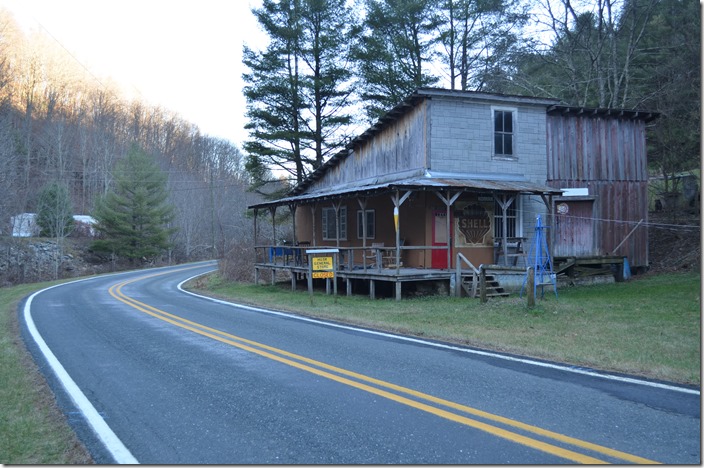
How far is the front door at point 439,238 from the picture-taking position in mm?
18562

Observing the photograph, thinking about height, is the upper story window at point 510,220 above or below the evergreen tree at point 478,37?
below

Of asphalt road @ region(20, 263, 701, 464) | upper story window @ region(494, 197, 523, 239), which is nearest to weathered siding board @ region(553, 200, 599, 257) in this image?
upper story window @ region(494, 197, 523, 239)

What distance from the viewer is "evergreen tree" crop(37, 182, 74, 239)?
42.1 m

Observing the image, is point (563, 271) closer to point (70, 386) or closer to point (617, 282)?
point (617, 282)

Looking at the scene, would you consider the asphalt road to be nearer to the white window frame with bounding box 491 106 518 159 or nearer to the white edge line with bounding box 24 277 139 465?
A: the white edge line with bounding box 24 277 139 465

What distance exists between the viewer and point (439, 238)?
18594 millimetres

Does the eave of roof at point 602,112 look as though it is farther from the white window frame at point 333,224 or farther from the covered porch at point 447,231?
the white window frame at point 333,224

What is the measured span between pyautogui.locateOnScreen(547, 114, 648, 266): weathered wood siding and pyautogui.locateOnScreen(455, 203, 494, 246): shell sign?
113 inches

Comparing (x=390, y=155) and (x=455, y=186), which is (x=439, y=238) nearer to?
(x=455, y=186)

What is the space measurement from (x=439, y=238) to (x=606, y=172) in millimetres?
7367

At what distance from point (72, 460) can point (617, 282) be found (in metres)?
19.8

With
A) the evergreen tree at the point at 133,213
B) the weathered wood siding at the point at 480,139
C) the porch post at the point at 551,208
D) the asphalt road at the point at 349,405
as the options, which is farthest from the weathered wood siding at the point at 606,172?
the evergreen tree at the point at 133,213

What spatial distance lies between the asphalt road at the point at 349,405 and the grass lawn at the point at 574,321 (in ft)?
2.60

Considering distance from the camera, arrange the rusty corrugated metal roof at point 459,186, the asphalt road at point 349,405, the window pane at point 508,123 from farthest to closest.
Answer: the window pane at point 508,123 → the rusty corrugated metal roof at point 459,186 → the asphalt road at point 349,405
